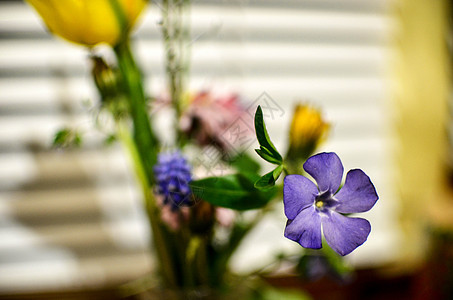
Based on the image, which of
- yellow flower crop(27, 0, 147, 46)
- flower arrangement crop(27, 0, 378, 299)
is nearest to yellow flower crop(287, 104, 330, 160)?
flower arrangement crop(27, 0, 378, 299)

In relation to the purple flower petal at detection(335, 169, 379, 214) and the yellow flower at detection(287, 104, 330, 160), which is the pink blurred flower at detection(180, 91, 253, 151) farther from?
the purple flower petal at detection(335, 169, 379, 214)

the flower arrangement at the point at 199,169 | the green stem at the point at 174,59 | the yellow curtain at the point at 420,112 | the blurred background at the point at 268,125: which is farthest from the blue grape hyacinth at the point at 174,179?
the yellow curtain at the point at 420,112

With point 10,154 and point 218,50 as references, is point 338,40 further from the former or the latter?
point 10,154

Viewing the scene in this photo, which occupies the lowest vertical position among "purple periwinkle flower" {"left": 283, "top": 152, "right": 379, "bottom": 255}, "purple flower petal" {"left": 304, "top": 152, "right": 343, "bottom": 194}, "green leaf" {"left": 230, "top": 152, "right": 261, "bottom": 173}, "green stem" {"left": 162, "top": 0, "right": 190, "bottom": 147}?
"purple periwinkle flower" {"left": 283, "top": 152, "right": 379, "bottom": 255}

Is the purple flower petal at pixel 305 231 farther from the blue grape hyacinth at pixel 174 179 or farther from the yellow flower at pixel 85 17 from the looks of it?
the yellow flower at pixel 85 17

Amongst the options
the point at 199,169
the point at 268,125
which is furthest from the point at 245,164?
the point at 268,125

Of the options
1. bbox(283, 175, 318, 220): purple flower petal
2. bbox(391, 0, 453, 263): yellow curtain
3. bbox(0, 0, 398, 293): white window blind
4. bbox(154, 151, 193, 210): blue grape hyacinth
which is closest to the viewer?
bbox(283, 175, 318, 220): purple flower petal

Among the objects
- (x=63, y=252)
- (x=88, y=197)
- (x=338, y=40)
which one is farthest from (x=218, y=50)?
(x=63, y=252)

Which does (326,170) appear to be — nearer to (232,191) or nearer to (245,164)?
(232,191)
